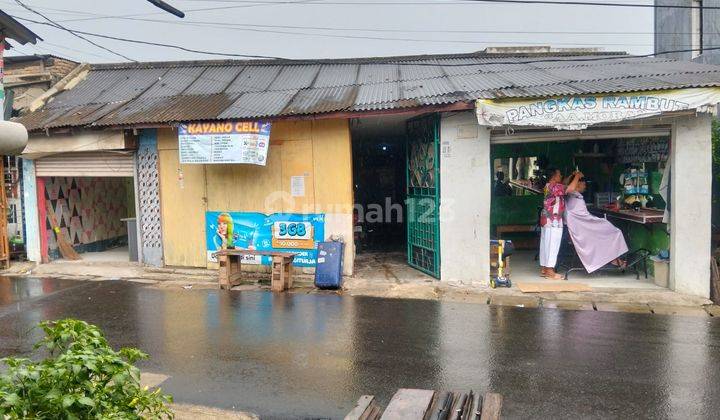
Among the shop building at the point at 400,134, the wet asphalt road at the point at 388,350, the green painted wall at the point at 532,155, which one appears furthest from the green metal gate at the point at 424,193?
the green painted wall at the point at 532,155

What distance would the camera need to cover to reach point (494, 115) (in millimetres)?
9656

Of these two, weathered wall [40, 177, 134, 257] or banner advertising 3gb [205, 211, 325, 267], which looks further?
weathered wall [40, 177, 134, 257]

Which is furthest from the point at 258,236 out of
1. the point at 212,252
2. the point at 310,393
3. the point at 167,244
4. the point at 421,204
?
the point at 310,393

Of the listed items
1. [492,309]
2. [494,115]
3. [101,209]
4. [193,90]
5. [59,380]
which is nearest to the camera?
[59,380]

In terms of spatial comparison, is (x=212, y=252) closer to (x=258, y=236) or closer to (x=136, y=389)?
(x=258, y=236)

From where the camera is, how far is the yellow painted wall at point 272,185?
11234 millimetres

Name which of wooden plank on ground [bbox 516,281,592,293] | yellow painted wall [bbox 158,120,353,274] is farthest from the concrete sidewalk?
yellow painted wall [bbox 158,120,353,274]

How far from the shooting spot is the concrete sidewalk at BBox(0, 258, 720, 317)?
9211mm

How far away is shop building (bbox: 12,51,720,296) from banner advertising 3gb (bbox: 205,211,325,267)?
0.14 feet

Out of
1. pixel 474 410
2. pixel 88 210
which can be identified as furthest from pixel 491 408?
pixel 88 210

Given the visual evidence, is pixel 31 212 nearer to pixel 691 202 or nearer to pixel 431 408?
pixel 431 408

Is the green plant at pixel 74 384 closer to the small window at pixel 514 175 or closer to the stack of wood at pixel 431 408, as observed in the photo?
the stack of wood at pixel 431 408

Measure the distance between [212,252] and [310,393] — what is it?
7049 millimetres

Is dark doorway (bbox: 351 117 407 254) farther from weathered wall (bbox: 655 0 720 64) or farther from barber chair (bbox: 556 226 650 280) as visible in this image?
weathered wall (bbox: 655 0 720 64)
